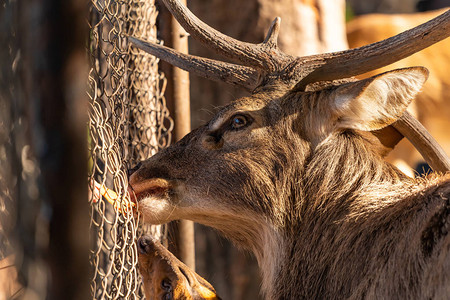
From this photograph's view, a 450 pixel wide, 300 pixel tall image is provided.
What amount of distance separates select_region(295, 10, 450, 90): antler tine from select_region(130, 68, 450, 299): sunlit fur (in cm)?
9

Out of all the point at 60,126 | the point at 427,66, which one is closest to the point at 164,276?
the point at 60,126

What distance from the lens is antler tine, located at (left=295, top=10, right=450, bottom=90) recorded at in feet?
8.46

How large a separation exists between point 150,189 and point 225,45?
831 mm

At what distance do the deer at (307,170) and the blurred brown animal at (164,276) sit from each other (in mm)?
145

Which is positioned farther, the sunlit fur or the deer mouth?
the deer mouth

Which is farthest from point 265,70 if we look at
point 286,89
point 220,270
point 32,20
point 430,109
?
point 430,109

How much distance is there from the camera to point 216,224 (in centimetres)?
303

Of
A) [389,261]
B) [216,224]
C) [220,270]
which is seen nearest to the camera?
[389,261]

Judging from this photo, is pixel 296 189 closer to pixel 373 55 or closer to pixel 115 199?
pixel 373 55

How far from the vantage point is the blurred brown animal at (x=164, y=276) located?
2859 mm

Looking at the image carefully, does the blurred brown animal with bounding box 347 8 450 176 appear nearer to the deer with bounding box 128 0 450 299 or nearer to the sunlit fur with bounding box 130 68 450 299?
the deer with bounding box 128 0 450 299

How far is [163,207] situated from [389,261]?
3.51 feet

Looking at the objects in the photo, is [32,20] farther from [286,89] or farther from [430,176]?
[430,176]

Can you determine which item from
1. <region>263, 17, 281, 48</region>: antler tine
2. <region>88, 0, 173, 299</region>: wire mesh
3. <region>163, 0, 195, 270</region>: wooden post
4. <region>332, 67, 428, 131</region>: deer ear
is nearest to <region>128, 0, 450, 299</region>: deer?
<region>332, 67, 428, 131</region>: deer ear
